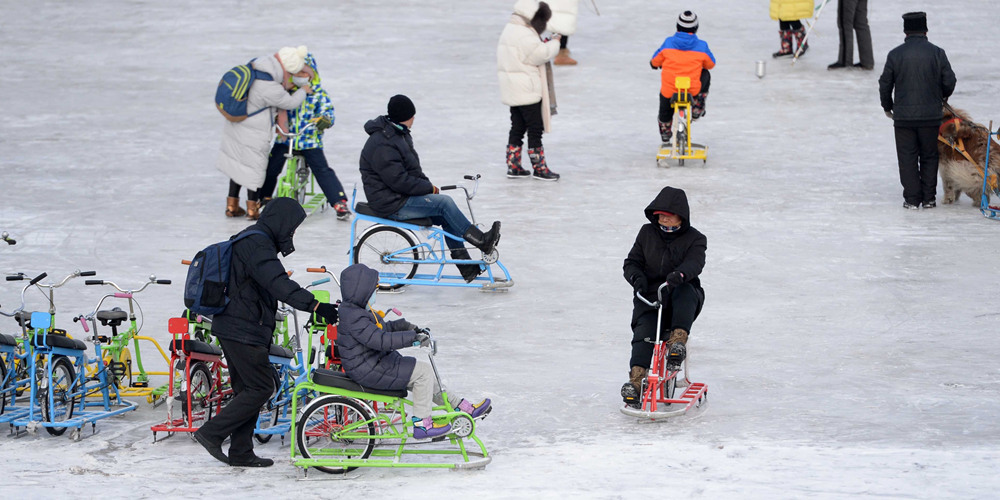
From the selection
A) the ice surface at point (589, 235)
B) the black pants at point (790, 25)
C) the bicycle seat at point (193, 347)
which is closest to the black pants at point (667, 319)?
the ice surface at point (589, 235)

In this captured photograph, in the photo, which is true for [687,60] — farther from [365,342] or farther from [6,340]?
→ [6,340]

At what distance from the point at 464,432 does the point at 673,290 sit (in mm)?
1628

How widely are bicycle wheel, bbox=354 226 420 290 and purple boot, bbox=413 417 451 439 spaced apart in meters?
3.53

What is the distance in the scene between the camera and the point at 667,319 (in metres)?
7.33

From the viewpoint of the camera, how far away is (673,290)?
7.33 m

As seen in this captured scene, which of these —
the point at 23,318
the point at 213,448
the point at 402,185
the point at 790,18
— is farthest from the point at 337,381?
the point at 790,18

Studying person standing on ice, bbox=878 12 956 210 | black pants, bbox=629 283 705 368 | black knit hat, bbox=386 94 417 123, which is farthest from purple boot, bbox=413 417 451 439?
person standing on ice, bbox=878 12 956 210

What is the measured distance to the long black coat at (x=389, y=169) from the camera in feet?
31.7

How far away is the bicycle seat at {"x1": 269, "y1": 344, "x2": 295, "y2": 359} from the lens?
6980 millimetres

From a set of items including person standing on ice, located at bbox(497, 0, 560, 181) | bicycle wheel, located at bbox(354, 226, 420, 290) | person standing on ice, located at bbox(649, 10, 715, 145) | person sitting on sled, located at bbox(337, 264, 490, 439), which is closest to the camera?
person sitting on sled, located at bbox(337, 264, 490, 439)

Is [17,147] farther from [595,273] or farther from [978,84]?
[978,84]

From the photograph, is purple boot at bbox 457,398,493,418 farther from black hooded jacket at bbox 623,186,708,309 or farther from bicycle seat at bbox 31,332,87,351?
bicycle seat at bbox 31,332,87,351

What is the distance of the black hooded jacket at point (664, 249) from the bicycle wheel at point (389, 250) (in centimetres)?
288

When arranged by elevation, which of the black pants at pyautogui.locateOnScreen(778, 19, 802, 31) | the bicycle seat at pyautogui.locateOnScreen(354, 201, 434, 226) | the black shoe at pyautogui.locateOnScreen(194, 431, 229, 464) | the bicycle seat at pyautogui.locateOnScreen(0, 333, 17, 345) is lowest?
the black shoe at pyautogui.locateOnScreen(194, 431, 229, 464)
